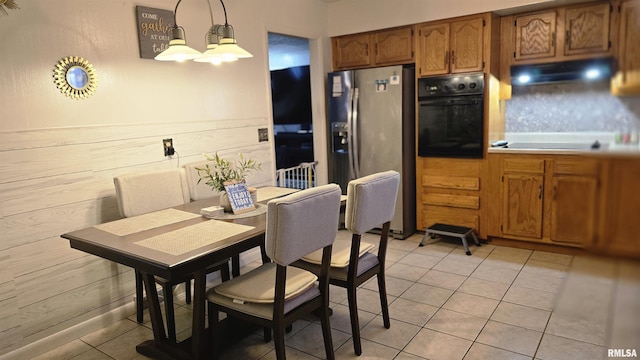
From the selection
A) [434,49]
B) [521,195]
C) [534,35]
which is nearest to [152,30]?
[434,49]

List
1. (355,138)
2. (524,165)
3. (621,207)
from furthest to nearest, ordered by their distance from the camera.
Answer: (355,138) → (524,165) → (621,207)

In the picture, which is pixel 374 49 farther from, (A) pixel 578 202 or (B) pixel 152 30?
(A) pixel 578 202

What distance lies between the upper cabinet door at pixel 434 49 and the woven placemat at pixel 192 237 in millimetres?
2697

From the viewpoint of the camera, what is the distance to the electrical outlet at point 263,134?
12.5ft

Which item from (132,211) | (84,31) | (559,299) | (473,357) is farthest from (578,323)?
(84,31)

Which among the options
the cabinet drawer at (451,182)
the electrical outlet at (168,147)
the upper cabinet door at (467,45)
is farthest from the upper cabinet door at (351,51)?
the electrical outlet at (168,147)

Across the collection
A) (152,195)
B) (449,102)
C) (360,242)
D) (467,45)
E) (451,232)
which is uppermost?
(467,45)

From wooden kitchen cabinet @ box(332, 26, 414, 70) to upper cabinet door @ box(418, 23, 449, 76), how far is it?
0.49 ft

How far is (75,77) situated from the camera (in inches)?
98.2

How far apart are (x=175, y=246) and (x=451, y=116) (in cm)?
290

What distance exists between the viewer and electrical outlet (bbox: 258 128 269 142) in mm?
3797

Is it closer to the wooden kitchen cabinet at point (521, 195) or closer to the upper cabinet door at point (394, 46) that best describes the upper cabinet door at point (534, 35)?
the wooden kitchen cabinet at point (521, 195)

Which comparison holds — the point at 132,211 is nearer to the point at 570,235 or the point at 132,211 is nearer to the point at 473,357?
the point at 473,357

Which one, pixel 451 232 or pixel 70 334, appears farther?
pixel 451 232
